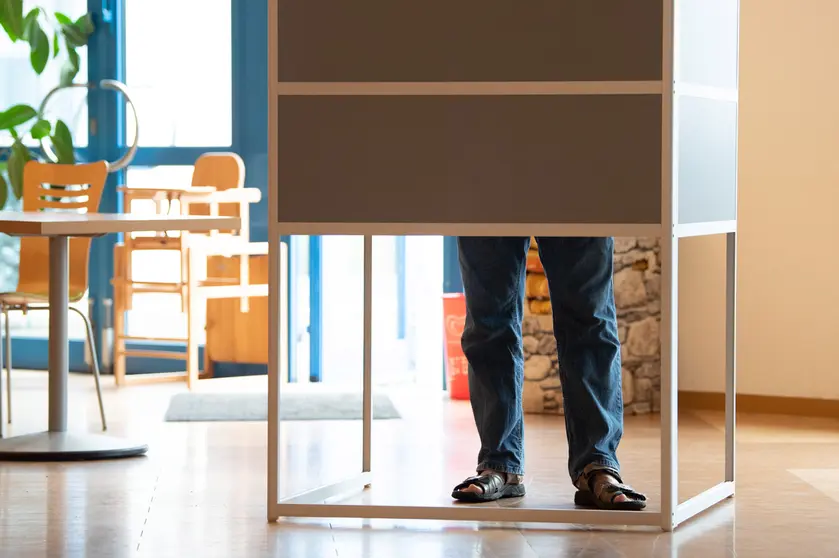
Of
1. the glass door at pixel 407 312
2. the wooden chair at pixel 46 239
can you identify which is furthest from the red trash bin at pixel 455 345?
the wooden chair at pixel 46 239

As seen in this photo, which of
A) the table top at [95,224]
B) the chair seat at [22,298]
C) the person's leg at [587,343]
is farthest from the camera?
the chair seat at [22,298]

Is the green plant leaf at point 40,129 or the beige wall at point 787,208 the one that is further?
the green plant leaf at point 40,129

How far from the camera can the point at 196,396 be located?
5090mm

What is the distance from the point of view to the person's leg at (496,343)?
305cm

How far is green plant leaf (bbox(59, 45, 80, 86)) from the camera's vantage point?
592 cm

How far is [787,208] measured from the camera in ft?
15.6

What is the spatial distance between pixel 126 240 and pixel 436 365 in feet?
4.61

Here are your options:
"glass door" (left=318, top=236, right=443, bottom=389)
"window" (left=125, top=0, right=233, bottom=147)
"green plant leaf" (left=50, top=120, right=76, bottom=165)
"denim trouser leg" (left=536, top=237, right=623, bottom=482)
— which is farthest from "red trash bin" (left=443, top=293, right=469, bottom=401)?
"denim trouser leg" (left=536, top=237, right=623, bottom=482)

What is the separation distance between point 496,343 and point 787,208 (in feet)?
6.76

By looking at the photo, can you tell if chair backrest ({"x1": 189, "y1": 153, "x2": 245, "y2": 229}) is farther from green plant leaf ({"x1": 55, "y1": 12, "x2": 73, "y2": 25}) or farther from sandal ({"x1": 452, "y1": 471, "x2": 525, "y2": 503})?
sandal ({"x1": 452, "y1": 471, "x2": 525, "y2": 503})

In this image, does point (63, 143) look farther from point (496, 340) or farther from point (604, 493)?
point (604, 493)

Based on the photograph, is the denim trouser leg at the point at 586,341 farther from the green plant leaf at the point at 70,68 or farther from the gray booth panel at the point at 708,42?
the green plant leaf at the point at 70,68

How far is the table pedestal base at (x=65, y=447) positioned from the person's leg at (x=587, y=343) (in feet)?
4.66

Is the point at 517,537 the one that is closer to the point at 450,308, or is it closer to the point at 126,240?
the point at 450,308
